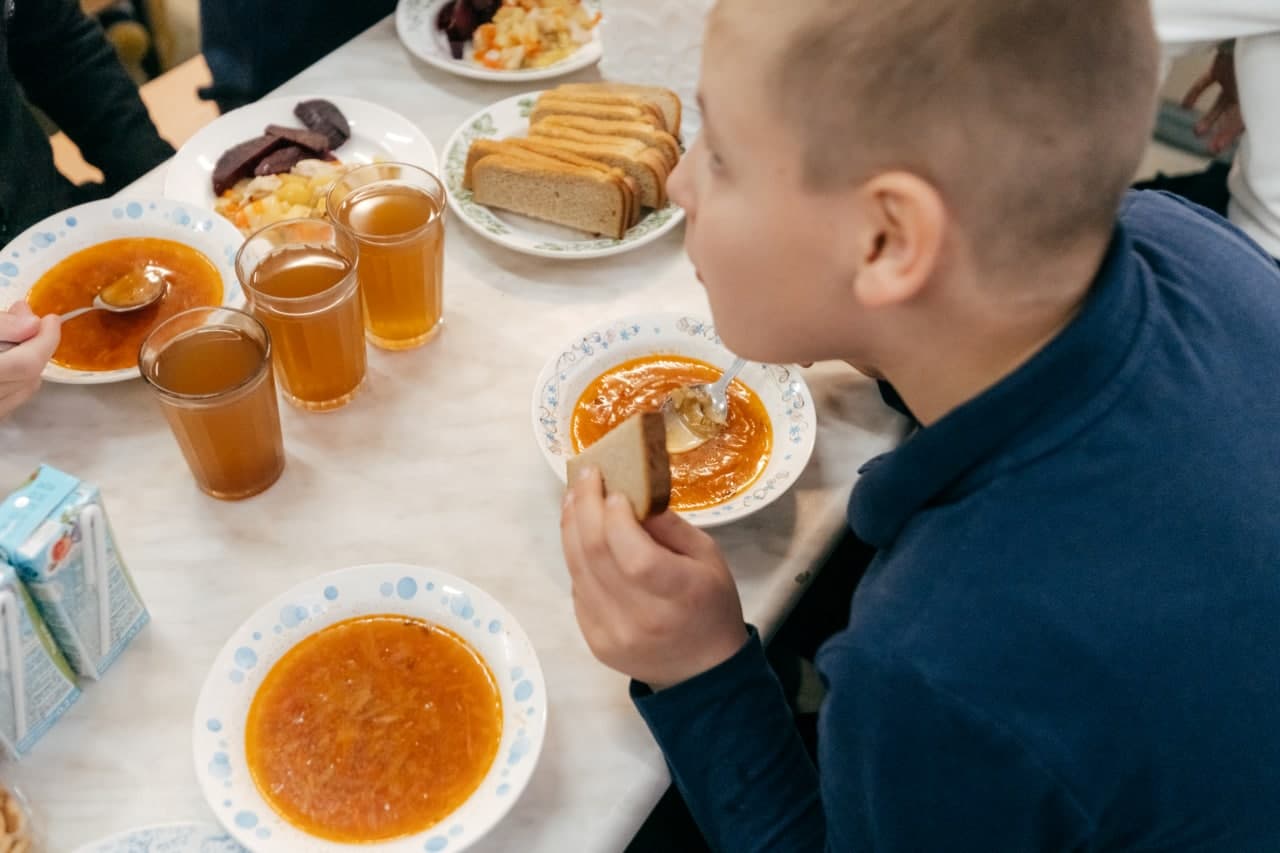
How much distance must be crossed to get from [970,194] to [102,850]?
28.9 inches

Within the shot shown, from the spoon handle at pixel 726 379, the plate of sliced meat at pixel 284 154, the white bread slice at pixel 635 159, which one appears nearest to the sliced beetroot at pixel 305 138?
the plate of sliced meat at pixel 284 154

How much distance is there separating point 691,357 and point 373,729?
525 mm

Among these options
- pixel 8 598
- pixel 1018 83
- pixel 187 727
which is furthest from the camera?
pixel 187 727

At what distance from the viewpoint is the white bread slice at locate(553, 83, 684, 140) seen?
1405 millimetres

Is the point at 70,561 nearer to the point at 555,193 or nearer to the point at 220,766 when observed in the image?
the point at 220,766

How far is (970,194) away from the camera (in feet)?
1.96

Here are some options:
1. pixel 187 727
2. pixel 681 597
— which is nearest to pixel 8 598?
pixel 187 727

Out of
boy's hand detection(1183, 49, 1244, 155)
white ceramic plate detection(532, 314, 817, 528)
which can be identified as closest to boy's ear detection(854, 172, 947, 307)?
white ceramic plate detection(532, 314, 817, 528)

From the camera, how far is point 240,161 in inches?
50.6

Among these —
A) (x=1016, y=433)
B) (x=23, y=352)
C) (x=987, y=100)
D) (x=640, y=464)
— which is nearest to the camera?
(x=987, y=100)

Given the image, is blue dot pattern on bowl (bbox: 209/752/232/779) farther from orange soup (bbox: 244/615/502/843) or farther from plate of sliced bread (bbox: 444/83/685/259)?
plate of sliced bread (bbox: 444/83/685/259)

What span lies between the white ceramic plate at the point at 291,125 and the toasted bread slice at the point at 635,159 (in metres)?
0.19

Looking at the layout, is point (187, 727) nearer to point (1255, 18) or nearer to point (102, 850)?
point (102, 850)

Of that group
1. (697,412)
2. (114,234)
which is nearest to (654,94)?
(697,412)
